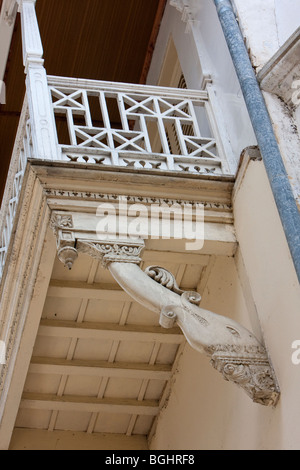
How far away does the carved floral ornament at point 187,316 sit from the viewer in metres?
6.14

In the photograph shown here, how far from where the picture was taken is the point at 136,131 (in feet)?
24.5

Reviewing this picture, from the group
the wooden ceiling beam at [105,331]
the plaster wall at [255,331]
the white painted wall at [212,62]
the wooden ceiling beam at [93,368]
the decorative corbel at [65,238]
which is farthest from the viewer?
the wooden ceiling beam at [93,368]

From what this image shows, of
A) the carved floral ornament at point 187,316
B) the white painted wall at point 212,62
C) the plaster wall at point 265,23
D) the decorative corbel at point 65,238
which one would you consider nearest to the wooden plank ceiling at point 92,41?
the white painted wall at point 212,62

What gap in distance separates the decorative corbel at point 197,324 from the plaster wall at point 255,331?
0.11 meters

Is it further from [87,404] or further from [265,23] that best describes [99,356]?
[265,23]

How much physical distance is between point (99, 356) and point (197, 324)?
1.95 m

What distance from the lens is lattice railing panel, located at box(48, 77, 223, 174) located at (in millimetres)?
7074

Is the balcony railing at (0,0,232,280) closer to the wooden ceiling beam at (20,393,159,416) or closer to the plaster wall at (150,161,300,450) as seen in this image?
the plaster wall at (150,161,300,450)

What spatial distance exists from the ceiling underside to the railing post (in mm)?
909

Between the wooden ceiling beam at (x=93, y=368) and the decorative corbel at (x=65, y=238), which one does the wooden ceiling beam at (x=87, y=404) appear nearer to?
the wooden ceiling beam at (x=93, y=368)

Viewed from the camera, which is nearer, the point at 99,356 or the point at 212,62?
the point at 99,356

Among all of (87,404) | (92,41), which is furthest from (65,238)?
(92,41)

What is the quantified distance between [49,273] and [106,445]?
2.28 meters

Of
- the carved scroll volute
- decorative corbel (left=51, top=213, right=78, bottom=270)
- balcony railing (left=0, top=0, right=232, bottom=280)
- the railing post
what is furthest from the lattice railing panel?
the carved scroll volute
